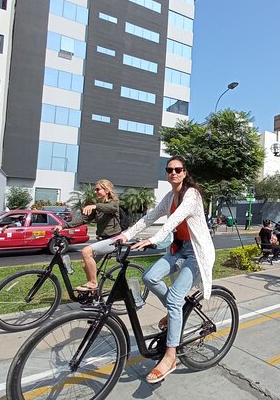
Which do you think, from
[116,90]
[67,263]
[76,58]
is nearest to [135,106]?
[116,90]

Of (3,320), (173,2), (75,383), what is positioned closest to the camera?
(75,383)

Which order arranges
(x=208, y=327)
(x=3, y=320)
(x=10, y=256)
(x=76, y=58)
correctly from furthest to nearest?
(x=76, y=58), (x=10, y=256), (x=3, y=320), (x=208, y=327)

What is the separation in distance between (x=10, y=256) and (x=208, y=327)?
9.56 m

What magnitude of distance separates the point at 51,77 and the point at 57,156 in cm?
721

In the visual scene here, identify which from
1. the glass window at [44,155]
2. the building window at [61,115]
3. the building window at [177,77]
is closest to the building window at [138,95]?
the building window at [177,77]

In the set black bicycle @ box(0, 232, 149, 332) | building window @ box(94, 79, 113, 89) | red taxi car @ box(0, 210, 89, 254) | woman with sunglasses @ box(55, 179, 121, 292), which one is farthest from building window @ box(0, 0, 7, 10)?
black bicycle @ box(0, 232, 149, 332)

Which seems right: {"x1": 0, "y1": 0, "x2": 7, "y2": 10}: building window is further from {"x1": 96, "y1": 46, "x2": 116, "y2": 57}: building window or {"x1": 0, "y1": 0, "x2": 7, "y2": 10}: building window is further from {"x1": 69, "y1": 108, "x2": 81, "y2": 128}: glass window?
{"x1": 69, "y1": 108, "x2": 81, "y2": 128}: glass window

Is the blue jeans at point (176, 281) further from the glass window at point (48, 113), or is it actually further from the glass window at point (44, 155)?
the glass window at point (48, 113)

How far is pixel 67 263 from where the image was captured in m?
4.16

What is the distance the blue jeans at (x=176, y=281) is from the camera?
2740 mm

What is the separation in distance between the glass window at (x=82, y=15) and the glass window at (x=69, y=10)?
42 centimetres

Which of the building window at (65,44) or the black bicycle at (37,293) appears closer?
the black bicycle at (37,293)

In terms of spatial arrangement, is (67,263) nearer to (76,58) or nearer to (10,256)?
(10,256)

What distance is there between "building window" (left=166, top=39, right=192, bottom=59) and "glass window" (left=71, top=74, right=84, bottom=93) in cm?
1144
